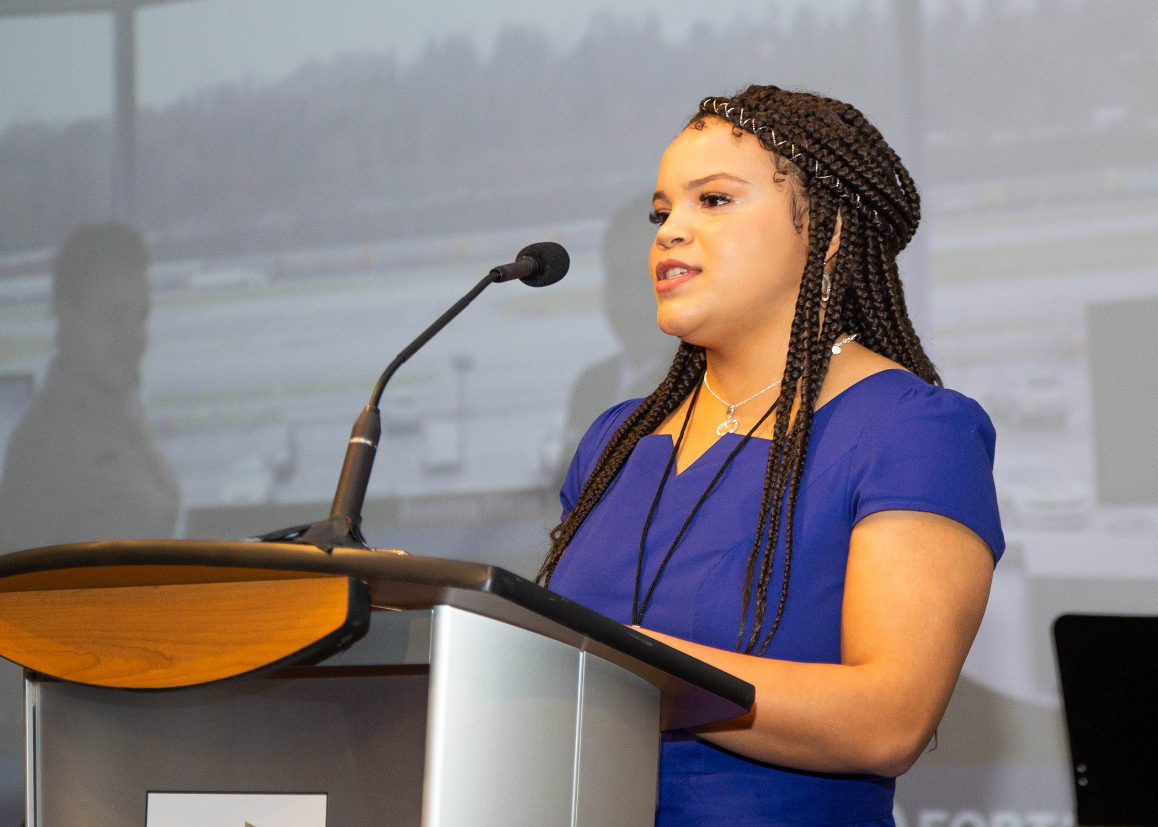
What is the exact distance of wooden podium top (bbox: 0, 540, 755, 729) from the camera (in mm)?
718

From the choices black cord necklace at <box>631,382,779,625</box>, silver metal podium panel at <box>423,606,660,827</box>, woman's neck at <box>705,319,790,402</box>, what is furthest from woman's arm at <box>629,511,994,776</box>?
woman's neck at <box>705,319,790,402</box>

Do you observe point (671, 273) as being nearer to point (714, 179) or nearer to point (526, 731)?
point (714, 179)

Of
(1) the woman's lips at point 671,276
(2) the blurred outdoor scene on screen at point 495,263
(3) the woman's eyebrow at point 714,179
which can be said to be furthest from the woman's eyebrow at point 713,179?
(2) the blurred outdoor scene on screen at point 495,263

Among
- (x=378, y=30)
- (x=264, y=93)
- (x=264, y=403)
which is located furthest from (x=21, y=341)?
(x=378, y=30)

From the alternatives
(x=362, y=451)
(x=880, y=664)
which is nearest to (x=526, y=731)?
(x=362, y=451)

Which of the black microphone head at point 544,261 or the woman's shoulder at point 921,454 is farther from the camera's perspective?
the black microphone head at point 544,261

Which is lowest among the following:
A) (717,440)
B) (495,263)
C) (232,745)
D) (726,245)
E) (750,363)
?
(232,745)

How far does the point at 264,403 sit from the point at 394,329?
411 mm

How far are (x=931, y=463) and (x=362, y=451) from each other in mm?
599

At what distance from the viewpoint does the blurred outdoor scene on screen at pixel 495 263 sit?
2508 millimetres

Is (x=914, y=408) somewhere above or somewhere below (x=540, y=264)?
below

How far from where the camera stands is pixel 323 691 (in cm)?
83

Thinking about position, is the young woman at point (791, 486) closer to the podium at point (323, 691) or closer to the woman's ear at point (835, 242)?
the woman's ear at point (835, 242)

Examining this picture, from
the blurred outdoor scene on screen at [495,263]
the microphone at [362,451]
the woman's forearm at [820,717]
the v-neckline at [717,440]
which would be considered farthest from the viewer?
the blurred outdoor scene on screen at [495,263]
